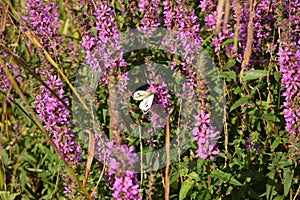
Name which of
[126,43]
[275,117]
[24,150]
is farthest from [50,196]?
[275,117]

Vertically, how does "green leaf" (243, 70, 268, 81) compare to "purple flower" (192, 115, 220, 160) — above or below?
above

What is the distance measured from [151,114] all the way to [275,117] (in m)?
0.74

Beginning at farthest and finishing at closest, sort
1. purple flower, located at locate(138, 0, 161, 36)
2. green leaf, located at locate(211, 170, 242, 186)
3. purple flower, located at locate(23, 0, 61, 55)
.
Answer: purple flower, located at locate(23, 0, 61, 55) → purple flower, located at locate(138, 0, 161, 36) → green leaf, located at locate(211, 170, 242, 186)

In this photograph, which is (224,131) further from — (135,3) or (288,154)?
(135,3)

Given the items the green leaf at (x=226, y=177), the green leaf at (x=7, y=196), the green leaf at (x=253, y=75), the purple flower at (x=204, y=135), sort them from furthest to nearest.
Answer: the green leaf at (x=7, y=196) → the green leaf at (x=253, y=75) → the green leaf at (x=226, y=177) → the purple flower at (x=204, y=135)

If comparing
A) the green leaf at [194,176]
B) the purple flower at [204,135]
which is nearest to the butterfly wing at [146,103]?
the purple flower at [204,135]

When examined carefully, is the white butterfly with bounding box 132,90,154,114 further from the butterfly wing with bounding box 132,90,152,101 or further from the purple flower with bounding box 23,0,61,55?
the purple flower with bounding box 23,0,61,55

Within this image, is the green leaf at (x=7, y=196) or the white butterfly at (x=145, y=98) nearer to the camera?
the white butterfly at (x=145, y=98)

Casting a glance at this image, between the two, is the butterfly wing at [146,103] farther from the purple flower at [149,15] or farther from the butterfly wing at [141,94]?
the purple flower at [149,15]

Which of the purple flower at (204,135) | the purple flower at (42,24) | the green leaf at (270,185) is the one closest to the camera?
the purple flower at (204,135)

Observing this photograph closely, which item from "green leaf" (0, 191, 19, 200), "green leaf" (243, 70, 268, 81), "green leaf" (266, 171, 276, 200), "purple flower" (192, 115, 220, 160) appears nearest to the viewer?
"purple flower" (192, 115, 220, 160)

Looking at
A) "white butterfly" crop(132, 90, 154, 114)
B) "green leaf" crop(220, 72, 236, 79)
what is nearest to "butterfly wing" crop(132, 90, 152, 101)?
"white butterfly" crop(132, 90, 154, 114)

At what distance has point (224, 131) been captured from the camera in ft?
10.2

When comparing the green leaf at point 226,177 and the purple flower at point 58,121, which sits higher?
the purple flower at point 58,121
